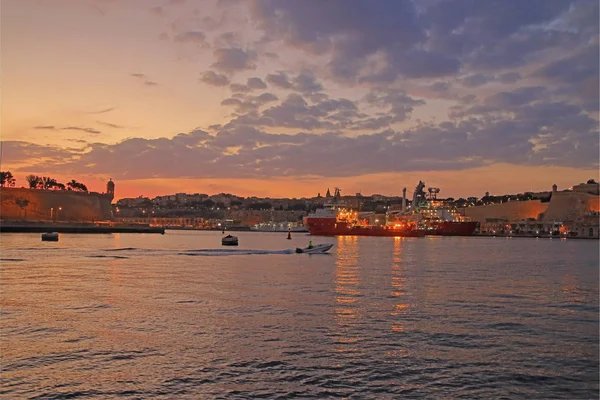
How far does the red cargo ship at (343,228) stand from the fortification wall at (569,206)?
159ft

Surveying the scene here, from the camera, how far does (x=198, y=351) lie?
35.6 ft

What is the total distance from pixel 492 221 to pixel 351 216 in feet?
167

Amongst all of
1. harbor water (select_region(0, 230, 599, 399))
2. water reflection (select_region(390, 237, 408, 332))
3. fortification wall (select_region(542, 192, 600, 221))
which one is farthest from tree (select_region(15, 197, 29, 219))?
fortification wall (select_region(542, 192, 600, 221))

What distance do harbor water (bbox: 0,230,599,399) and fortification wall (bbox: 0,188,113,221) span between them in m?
99.6

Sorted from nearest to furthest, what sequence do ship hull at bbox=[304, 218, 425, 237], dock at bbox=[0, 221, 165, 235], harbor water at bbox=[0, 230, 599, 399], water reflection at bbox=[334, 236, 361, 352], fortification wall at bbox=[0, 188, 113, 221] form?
1. harbor water at bbox=[0, 230, 599, 399]
2. water reflection at bbox=[334, 236, 361, 352]
3. dock at bbox=[0, 221, 165, 235]
4. ship hull at bbox=[304, 218, 425, 237]
5. fortification wall at bbox=[0, 188, 113, 221]

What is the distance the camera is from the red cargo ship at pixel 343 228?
105m

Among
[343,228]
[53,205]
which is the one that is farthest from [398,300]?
[53,205]

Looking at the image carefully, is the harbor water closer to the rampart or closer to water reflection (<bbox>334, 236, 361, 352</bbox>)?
water reflection (<bbox>334, 236, 361, 352</bbox>)

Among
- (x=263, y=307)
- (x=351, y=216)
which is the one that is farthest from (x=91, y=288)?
(x=351, y=216)

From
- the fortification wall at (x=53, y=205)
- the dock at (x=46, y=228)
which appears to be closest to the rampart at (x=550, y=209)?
the fortification wall at (x=53, y=205)

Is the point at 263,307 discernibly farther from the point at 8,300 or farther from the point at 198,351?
the point at 8,300

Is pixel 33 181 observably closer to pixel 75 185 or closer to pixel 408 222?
pixel 75 185

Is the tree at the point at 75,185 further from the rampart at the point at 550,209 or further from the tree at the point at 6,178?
the rampart at the point at 550,209

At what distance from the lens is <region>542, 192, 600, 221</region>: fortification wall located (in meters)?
137
